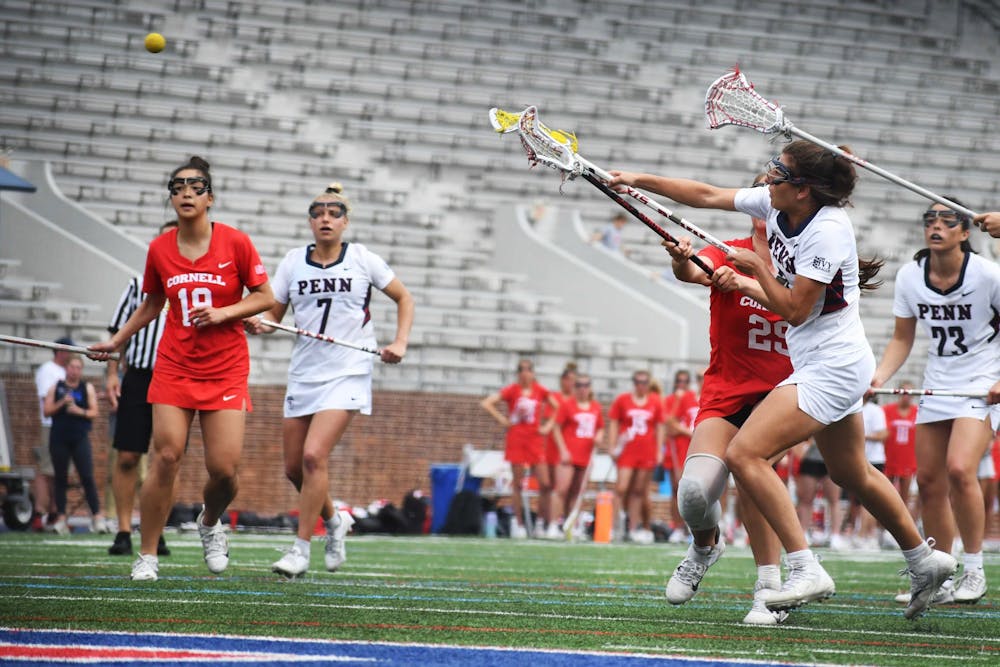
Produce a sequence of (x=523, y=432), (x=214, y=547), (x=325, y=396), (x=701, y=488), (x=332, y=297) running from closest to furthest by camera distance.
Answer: (x=701, y=488) < (x=214, y=547) < (x=325, y=396) < (x=332, y=297) < (x=523, y=432)

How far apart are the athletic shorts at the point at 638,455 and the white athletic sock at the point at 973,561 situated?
9898 mm

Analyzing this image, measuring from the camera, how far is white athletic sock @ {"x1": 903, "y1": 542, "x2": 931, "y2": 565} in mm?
6840

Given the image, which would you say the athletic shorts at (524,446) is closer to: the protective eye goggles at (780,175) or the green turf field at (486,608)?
the green turf field at (486,608)

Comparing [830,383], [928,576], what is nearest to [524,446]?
[928,576]

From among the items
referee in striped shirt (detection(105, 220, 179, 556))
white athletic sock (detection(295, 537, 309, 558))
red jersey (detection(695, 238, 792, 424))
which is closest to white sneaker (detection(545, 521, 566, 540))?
referee in striped shirt (detection(105, 220, 179, 556))

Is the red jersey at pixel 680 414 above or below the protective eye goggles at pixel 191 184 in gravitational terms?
below

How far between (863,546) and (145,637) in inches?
559

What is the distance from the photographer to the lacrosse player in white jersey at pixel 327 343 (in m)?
9.19

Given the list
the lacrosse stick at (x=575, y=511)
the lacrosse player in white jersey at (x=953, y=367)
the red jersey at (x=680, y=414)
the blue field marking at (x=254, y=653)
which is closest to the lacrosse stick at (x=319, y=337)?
the lacrosse player in white jersey at (x=953, y=367)

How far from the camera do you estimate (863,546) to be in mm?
18219

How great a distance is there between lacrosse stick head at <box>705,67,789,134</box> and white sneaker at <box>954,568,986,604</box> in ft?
10.6

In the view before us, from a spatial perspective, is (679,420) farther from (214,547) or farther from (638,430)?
(214,547)

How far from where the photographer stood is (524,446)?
737 inches

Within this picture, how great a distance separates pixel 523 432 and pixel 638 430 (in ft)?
4.48
